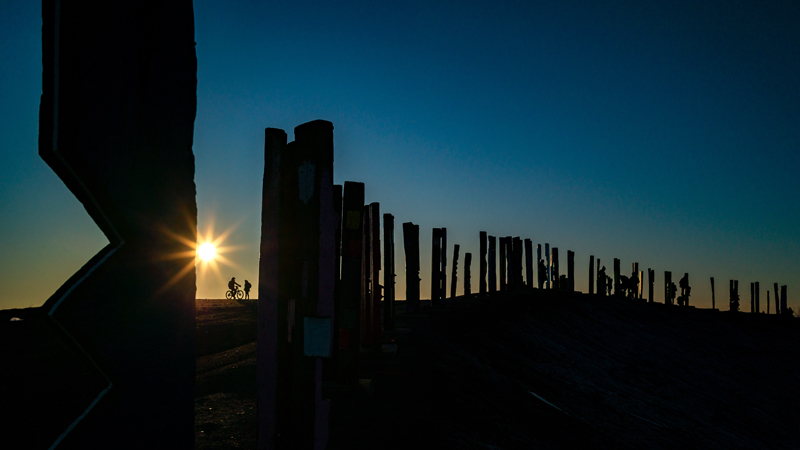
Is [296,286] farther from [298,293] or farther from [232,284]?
[232,284]

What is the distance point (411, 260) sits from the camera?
37.3ft

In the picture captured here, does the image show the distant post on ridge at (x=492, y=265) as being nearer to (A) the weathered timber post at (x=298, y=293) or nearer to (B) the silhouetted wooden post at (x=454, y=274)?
(B) the silhouetted wooden post at (x=454, y=274)

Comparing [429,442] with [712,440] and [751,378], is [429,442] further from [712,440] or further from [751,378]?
[751,378]

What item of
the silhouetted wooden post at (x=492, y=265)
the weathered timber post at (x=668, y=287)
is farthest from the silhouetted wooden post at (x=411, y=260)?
the weathered timber post at (x=668, y=287)

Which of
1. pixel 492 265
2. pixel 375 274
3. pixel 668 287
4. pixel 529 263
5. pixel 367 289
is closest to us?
pixel 367 289

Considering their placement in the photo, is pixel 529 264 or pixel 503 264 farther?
pixel 529 264

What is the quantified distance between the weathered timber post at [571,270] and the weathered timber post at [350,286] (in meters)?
18.2

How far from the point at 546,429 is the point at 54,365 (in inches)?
353

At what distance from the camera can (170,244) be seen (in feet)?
3.31

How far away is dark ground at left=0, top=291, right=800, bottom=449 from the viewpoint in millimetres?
5172

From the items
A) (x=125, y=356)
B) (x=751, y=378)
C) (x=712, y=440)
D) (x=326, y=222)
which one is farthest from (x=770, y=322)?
(x=125, y=356)

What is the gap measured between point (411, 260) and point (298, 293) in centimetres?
837

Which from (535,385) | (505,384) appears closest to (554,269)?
(535,385)

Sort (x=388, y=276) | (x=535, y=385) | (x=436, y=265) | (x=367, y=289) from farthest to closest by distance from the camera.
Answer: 1. (x=436, y=265)
2. (x=388, y=276)
3. (x=535, y=385)
4. (x=367, y=289)
